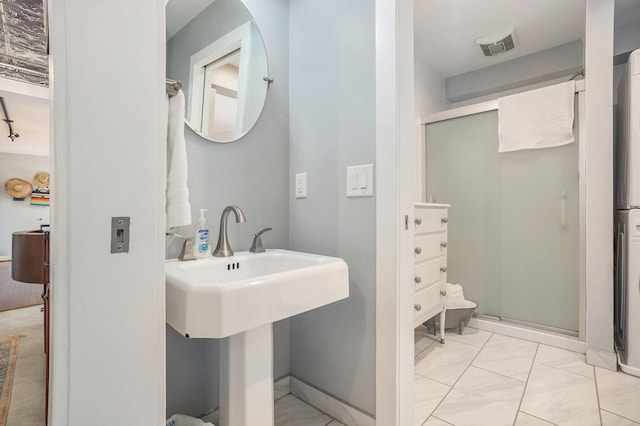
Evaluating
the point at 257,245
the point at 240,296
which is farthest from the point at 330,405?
the point at 240,296

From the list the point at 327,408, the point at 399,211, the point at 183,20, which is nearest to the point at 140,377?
the point at 399,211

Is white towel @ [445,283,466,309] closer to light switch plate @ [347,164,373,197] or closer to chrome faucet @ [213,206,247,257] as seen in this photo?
light switch plate @ [347,164,373,197]

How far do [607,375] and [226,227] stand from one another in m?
2.27

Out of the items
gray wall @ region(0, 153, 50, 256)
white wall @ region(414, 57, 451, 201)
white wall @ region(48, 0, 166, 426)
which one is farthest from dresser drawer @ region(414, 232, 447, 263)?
gray wall @ region(0, 153, 50, 256)

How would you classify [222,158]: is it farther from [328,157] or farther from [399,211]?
[399,211]

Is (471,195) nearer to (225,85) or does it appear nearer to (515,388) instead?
(515,388)

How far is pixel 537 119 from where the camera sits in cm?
220

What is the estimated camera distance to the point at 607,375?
1692mm

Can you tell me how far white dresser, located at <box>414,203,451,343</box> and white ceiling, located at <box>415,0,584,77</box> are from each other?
144cm

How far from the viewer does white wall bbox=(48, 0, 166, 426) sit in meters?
0.52

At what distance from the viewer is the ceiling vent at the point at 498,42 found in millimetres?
2408

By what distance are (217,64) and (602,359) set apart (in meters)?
2.70

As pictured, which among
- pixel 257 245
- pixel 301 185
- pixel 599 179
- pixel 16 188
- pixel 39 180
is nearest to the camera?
pixel 257 245

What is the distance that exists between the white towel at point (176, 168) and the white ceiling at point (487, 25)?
1929mm
